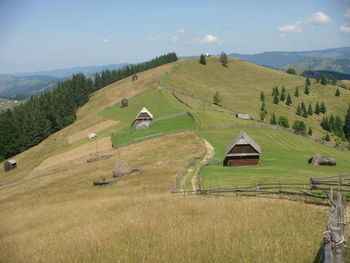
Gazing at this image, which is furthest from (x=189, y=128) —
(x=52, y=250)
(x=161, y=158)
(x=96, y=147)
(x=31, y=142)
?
(x=31, y=142)

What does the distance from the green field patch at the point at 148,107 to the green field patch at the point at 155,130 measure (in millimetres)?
6096

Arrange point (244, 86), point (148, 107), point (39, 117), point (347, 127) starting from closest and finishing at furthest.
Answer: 1. point (148, 107)
2. point (39, 117)
3. point (347, 127)
4. point (244, 86)

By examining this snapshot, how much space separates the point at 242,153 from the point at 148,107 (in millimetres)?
52797

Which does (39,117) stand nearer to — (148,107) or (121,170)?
(148,107)

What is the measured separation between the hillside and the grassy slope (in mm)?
1243

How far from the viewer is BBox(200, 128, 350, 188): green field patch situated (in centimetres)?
3488

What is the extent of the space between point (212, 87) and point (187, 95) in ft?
95.4

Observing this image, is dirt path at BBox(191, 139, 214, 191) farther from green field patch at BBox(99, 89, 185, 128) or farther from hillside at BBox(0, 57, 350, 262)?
green field patch at BBox(99, 89, 185, 128)

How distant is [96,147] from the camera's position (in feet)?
227

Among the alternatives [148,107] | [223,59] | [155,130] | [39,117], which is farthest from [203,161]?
[223,59]

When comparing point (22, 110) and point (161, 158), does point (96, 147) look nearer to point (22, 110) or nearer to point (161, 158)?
point (161, 158)

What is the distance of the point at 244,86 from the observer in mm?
146250

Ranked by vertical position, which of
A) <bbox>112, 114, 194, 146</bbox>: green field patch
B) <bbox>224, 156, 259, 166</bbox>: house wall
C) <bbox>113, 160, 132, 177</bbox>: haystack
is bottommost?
<bbox>113, 160, 132, 177</bbox>: haystack

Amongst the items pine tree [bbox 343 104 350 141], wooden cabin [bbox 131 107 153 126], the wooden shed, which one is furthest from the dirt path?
pine tree [bbox 343 104 350 141]
